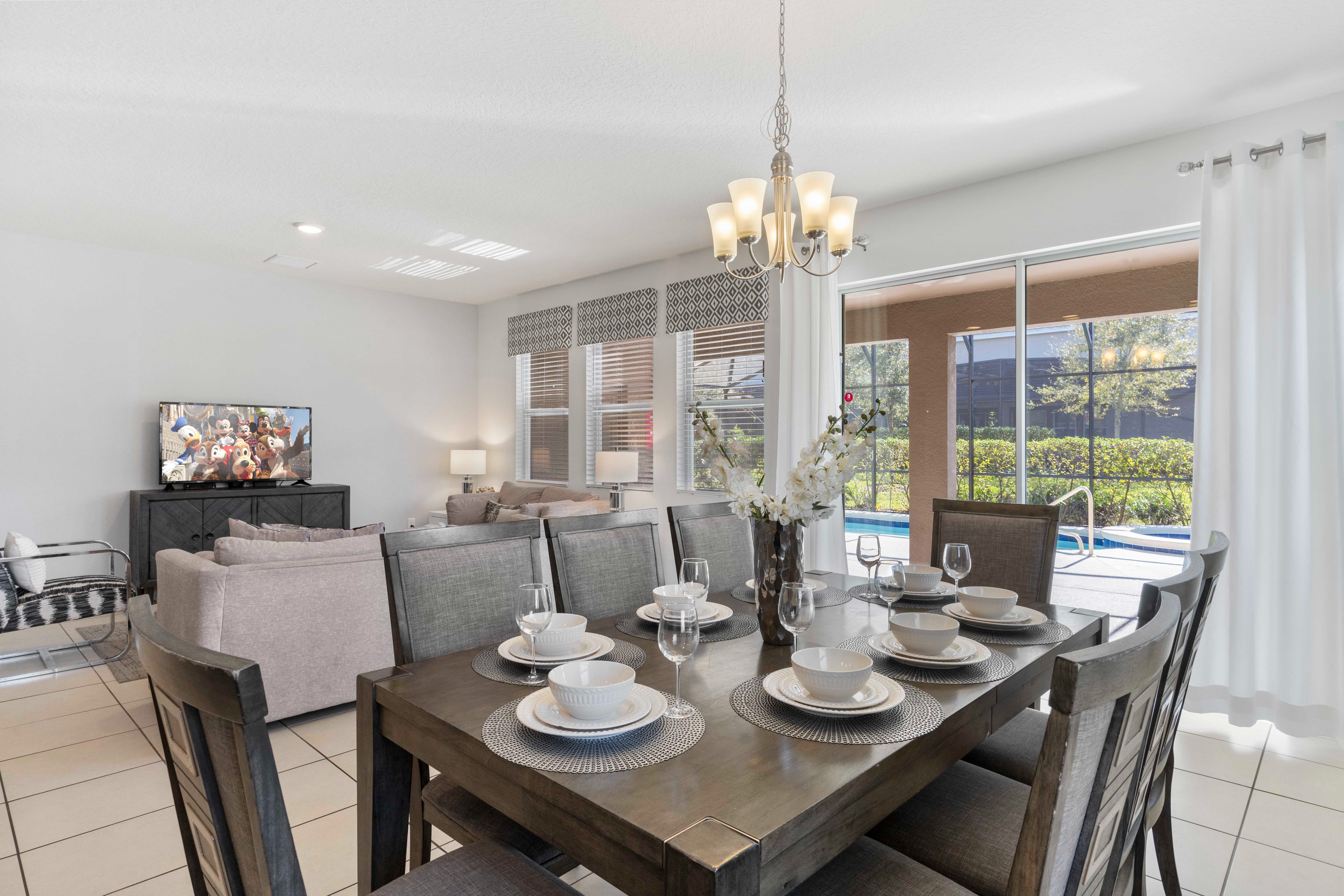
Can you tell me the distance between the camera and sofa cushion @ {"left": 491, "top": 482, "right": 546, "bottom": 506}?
586cm

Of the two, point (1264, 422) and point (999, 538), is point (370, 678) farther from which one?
point (1264, 422)

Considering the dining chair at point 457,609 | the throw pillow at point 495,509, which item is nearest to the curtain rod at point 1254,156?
the dining chair at point 457,609

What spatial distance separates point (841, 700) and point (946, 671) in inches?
14.7

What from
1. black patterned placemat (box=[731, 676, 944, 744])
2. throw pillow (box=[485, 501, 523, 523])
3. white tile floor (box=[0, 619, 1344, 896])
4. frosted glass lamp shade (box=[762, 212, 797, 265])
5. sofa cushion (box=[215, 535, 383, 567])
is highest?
frosted glass lamp shade (box=[762, 212, 797, 265])

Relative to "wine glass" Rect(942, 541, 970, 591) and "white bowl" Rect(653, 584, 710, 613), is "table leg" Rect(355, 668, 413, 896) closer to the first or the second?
"white bowl" Rect(653, 584, 710, 613)

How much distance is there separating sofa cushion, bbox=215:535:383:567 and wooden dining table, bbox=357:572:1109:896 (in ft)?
4.76

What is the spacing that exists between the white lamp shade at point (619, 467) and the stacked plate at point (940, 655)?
377 cm

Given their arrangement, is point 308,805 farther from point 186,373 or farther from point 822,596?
point 186,373

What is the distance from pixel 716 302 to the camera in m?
5.02

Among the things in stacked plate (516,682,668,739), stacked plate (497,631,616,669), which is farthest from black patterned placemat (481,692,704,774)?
stacked plate (497,631,616,669)

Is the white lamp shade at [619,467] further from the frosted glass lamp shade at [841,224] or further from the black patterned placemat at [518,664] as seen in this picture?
the black patterned placemat at [518,664]

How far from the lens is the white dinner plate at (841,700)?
3.99 feet

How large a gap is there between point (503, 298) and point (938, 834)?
6443 millimetres

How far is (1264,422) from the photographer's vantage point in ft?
9.54
